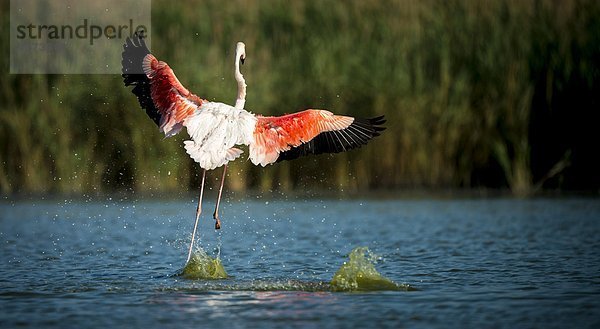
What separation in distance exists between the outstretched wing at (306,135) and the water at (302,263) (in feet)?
3.37

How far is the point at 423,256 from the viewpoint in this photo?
39.2 feet

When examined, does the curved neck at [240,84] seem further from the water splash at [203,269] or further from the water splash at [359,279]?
the water splash at [359,279]

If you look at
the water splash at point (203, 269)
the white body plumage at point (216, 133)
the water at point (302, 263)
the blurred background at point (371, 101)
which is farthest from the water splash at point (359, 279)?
the blurred background at point (371, 101)

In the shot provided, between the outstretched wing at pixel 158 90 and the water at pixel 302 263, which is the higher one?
the outstretched wing at pixel 158 90

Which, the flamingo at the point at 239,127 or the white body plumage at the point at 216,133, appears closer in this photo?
the white body plumage at the point at 216,133

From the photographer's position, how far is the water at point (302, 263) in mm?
8461

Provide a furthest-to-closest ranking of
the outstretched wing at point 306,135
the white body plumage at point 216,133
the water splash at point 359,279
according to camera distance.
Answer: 1. the outstretched wing at point 306,135
2. the white body plumage at point 216,133
3. the water splash at point 359,279

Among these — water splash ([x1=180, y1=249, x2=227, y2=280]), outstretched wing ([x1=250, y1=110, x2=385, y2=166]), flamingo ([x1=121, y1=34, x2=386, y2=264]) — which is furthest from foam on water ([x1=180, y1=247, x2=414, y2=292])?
outstretched wing ([x1=250, y1=110, x2=385, y2=166])

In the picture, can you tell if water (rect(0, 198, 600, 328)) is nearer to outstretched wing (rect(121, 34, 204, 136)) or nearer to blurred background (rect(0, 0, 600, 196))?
blurred background (rect(0, 0, 600, 196))

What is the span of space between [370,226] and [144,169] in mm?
3357

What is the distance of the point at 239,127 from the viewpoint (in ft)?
33.6

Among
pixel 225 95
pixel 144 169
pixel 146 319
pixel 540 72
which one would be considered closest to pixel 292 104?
pixel 225 95

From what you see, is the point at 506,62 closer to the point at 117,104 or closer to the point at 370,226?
the point at 370,226

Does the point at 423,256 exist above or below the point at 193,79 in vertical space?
below
